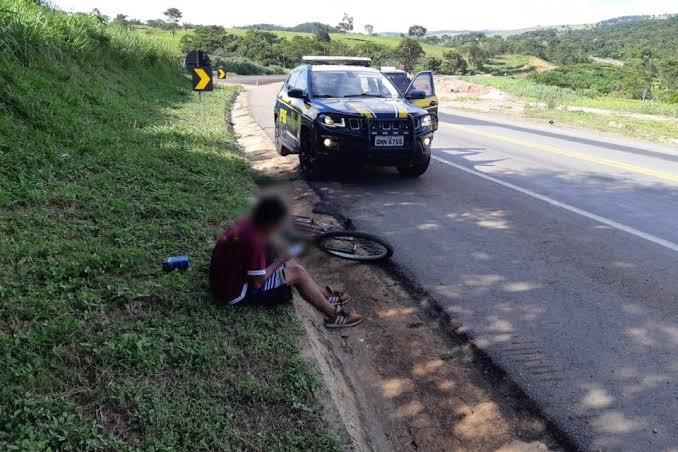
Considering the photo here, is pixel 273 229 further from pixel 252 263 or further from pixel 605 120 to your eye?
pixel 605 120

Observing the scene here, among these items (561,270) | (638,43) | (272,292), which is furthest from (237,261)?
(638,43)

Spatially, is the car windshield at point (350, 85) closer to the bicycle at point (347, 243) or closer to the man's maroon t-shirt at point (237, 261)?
the bicycle at point (347, 243)

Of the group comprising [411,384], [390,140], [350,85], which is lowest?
[411,384]

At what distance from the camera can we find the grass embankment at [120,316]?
2666 millimetres

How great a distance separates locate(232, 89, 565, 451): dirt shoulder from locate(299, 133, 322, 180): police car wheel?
12.6 ft

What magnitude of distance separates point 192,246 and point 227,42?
97716mm

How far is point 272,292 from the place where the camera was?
158 inches

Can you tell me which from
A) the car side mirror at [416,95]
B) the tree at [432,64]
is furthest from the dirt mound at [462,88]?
the tree at [432,64]

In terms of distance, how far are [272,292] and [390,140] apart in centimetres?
498

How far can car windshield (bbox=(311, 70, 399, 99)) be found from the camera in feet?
31.0

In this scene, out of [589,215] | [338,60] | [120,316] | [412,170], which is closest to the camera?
[120,316]

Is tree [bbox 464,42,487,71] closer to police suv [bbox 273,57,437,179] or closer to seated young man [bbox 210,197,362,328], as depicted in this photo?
police suv [bbox 273,57,437,179]

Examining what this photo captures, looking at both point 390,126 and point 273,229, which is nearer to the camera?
point 273,229

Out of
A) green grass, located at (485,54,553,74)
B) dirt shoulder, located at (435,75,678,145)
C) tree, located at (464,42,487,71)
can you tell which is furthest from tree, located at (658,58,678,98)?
dirt shoulder, located at (435,75,678,145)
